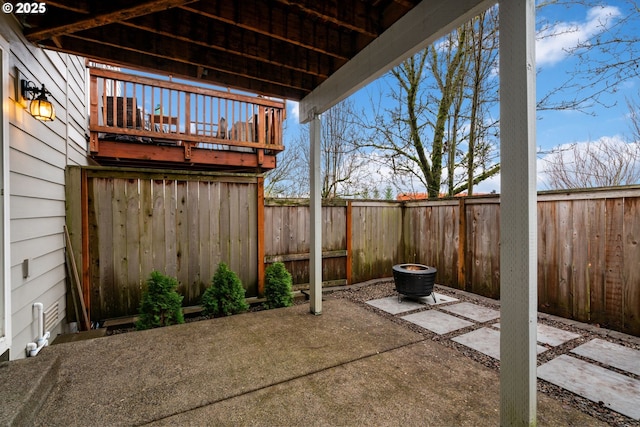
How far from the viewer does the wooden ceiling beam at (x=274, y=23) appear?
2111 mm

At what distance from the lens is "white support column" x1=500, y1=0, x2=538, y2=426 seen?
1.37 metres

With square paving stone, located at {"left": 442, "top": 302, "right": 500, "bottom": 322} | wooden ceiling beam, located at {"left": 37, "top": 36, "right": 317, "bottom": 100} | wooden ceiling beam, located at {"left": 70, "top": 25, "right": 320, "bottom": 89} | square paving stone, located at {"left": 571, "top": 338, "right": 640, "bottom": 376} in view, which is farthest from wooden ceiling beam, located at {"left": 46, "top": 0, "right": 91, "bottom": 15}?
square paving stone, located at {"left": 571, "top": 338, "right": 640, "bottom": 376}

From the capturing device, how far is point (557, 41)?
4461mm

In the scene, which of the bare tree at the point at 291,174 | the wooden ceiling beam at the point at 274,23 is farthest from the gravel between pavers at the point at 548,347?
the bare tree at the point at 291,174

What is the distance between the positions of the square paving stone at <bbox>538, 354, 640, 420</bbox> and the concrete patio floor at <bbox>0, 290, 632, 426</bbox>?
299 mm

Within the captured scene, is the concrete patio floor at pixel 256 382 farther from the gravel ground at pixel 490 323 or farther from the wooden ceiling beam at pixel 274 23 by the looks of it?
the wooden ceiling beam at pixel 274 23

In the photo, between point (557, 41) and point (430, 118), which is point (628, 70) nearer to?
point (557, 41)

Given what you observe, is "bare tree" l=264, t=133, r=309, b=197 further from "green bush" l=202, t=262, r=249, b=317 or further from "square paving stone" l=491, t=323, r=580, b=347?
"square paving stone" l=491, t=323, r=580, b=347

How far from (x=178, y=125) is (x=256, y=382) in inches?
181

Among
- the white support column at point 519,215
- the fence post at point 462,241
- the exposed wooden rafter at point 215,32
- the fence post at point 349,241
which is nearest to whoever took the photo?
the white support column at point 519,215

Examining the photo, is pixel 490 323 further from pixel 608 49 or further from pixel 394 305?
pixel 608 49

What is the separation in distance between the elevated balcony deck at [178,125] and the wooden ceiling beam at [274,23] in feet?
10.4

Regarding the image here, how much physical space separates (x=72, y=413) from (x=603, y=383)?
3.60 meters

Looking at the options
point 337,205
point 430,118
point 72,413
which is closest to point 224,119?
point 337,205
